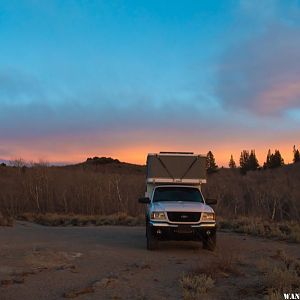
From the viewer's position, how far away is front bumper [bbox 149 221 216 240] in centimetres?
1562

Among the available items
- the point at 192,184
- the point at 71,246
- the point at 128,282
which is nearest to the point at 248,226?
the point at 192,184

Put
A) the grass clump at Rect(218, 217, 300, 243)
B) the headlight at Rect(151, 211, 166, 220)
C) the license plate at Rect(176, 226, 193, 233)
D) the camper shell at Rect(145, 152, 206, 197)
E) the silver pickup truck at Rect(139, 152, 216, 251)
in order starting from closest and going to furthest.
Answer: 1. the license plate at Rect(176, 226, 193, 233)
2. the silver pickup truck at Rect(139, 152, 216, 251)
3. the headlight at Rect(151, 211, 166, 220)
4. the camper shell at Rect(145, 152, 206, 197)
5. the grass clump at Rect(218, 217, 300, 243)

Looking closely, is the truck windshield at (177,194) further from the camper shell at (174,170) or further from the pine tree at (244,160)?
the pine tree at (244,160)

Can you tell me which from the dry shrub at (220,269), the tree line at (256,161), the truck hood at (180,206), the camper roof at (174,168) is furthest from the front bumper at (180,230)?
the tree line at (256,161)

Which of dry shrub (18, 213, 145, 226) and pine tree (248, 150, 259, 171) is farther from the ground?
pine tree (248, 150, 259, 171)

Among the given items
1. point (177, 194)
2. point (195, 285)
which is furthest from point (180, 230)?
point (195, 285)

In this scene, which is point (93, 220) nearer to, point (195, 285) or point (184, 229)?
point (184, 229)

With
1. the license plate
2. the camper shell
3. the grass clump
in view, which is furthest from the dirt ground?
the camper shell

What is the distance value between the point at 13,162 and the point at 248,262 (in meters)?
52.5

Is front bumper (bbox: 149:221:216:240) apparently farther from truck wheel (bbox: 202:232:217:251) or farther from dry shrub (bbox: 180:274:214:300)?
dry shrub (bbox: 180:274:214:300)

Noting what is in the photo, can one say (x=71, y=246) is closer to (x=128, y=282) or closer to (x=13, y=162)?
(x=128, y=282)

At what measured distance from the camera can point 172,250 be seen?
1638 cm

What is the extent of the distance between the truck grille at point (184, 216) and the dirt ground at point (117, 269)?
950mm

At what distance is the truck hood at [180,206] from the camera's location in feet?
52.0
